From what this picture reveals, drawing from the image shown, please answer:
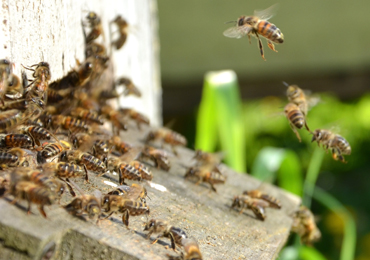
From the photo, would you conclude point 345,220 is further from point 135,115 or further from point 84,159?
point 84,159

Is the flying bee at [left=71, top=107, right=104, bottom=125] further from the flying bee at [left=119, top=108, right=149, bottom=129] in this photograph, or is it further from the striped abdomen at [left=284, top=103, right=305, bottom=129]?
the striped abdomen at [left=284, top=103, right=305, bottom=129]

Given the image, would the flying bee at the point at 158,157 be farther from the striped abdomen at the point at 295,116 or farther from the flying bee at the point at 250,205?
the striped abdomen at the point at 295,116

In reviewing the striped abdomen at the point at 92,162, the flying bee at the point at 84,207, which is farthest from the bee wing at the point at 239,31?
A: the flying bee at the point at 84,207

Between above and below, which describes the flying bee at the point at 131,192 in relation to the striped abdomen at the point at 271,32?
below

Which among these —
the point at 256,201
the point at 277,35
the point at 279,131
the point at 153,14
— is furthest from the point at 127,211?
the point at 279,131

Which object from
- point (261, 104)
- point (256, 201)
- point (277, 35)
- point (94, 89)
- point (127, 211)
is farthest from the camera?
point (261, 104)

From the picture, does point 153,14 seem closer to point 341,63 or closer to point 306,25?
point 306,25

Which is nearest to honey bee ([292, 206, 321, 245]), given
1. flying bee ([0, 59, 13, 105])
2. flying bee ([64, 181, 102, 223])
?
flying bee ([64, 181, 102, 223])
